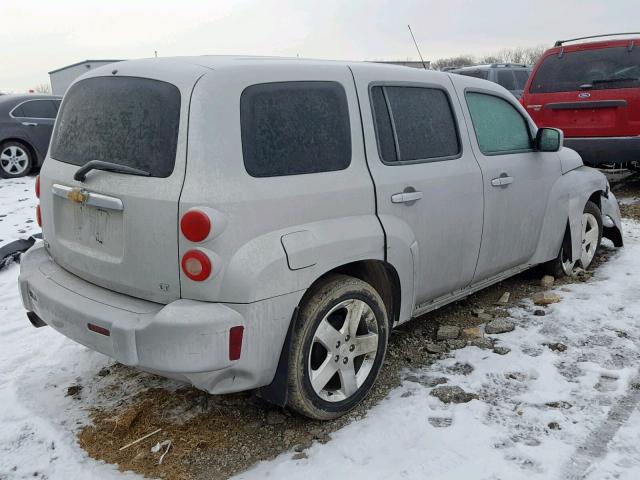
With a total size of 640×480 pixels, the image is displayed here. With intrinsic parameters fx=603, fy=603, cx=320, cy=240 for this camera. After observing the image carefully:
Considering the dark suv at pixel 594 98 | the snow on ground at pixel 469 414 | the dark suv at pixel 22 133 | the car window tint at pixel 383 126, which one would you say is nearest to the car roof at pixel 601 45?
the dark suv at pixel 594 98

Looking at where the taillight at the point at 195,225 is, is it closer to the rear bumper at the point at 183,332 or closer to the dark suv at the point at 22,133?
the rear bumper at the point at 183,332

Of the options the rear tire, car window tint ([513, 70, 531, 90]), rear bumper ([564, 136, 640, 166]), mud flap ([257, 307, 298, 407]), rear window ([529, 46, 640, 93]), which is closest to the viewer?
mud flap ([257, 307, 298, 407])

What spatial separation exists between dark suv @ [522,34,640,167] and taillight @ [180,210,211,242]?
6.07 m

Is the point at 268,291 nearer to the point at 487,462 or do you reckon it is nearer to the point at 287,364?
the point at 287,364

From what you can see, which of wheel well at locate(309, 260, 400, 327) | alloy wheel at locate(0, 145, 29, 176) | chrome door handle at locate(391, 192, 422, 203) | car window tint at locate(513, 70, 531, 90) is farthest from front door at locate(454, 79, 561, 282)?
car window tint at locate(513, 70, 531, 90)

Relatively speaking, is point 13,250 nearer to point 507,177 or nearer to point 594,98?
point 507,177

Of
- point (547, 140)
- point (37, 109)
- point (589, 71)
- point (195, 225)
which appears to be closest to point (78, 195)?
point (195, 225)

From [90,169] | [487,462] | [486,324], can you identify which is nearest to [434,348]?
[486,324]

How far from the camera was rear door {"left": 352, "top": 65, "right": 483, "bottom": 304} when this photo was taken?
127 inches

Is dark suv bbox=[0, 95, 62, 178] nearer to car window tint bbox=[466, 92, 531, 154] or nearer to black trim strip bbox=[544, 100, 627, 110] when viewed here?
black trim strip bbox=[544, 100, 627, 110]

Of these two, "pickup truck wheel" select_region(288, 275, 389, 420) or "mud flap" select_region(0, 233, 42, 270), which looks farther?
"mud flap" select_region(0, 233, 42, 270)

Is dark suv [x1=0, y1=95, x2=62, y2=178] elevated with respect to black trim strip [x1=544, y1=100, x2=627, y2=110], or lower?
lower

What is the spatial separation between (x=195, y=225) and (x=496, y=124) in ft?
8.34

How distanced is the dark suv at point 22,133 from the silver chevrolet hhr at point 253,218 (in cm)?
783
